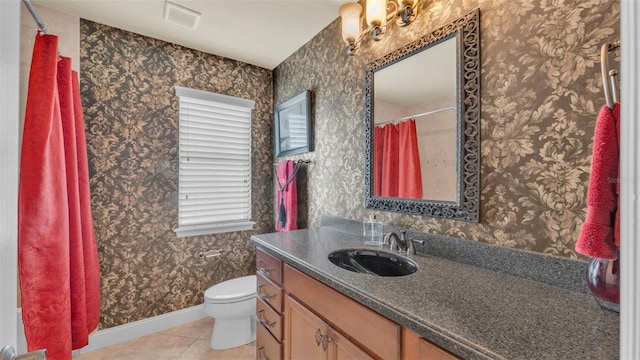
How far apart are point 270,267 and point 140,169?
4.93ft

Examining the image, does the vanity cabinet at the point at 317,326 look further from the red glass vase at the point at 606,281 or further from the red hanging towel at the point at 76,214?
the red hanging towel at the point at 76,214

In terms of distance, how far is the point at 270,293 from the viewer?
1530 millimetres

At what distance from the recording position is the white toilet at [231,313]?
1988 mm

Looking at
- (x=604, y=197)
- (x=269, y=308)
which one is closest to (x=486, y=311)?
(x=604, y=197)

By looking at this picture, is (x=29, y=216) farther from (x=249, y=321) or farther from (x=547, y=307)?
(x=547, y=307)

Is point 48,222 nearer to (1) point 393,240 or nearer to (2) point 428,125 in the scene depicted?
(1) point 393,240

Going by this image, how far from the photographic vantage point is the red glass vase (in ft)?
2.33

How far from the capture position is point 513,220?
41.5 inches

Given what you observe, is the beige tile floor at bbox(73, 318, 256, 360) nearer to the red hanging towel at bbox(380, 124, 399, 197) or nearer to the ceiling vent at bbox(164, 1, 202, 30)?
the red hanging towel at bbox(380, 124, 399, 197)

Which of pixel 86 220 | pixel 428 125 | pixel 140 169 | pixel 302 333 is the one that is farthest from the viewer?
pixel 140 169

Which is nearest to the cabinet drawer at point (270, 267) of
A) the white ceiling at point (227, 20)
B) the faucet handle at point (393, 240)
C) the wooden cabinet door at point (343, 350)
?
the wooden cabinet door at point (343, 350)

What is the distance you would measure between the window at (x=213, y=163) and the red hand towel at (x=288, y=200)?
1.56 feet

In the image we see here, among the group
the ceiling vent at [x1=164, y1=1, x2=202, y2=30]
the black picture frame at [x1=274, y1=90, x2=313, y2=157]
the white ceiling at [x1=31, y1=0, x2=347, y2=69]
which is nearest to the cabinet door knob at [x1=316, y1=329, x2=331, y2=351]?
the black picture frame at [x1=274, y1=90, x2=313, y2=157]

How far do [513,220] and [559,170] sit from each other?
24 centimetres
